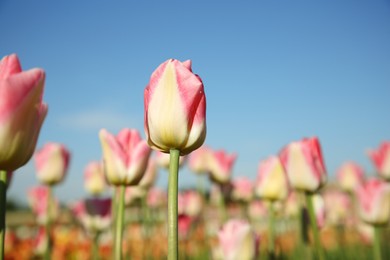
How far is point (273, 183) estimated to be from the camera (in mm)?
2482

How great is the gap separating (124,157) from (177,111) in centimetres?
62

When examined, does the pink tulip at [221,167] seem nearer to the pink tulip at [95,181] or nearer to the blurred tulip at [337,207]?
the pink tulip at [95,181]

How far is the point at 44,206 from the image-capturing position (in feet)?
11.7

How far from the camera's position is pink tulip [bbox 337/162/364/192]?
4699 millimetres

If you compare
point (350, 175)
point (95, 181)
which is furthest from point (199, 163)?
point (350, 175)

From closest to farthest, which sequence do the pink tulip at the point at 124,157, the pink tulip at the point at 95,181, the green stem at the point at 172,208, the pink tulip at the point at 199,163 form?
the green stem at the point at 172,208
the pink tulip at the point at 124,157
the pink tulip at the point at 95,181
the pink tulip at the point at 199,163

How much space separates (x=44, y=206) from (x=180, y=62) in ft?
9.60

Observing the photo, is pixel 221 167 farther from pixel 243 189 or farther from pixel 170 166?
pixel 170 166

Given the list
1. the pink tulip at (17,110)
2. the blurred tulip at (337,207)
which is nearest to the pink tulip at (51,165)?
the pink tulip at (17,110)

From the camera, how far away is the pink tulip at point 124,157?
5.08 feet

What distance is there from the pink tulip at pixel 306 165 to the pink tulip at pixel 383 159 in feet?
5.08

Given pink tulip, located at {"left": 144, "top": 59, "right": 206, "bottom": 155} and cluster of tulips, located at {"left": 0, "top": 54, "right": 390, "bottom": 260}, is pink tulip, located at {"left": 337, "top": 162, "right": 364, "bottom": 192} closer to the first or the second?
cluster of tulips, located at {"left": 0, "top": 54, "right": 390, "bottom": 260}

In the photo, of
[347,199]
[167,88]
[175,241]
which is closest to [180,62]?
[167,88]

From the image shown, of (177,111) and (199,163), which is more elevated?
(199,163)
